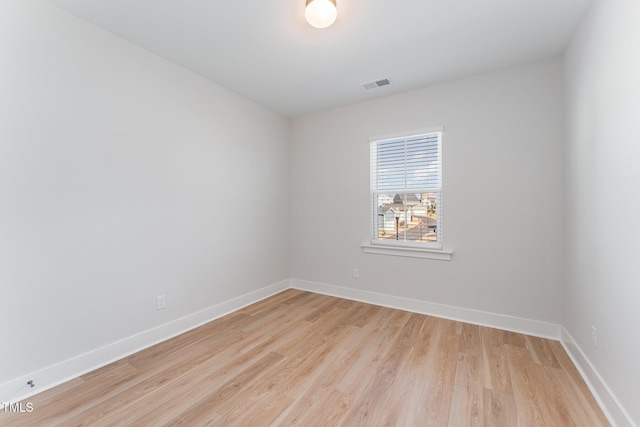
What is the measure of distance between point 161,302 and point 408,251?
9.05ft

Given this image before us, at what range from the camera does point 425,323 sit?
2.93 m

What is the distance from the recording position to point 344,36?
2.27 meters

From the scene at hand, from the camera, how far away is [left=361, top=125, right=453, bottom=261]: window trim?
123 inches

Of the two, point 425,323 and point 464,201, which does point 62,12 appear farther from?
point 425,323

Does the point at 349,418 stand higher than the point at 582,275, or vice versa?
the point at 582,275

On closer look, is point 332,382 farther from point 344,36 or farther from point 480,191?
point 344,36

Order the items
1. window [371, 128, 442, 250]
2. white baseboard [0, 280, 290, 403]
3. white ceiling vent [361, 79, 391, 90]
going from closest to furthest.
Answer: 1. white baseboard [0, 280, 290, 403]
2. white ceiling vent [361, 79, 391, 90]
3. window [371, 128, 442, 250]

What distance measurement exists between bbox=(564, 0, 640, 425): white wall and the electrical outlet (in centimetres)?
334

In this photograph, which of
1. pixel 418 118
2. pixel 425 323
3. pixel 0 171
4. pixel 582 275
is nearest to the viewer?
pixel 0 171

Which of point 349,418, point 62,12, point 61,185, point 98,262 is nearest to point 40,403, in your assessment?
point 98,262

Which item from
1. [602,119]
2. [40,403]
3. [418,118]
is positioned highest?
[418,118]

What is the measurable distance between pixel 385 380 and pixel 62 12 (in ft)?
11.7

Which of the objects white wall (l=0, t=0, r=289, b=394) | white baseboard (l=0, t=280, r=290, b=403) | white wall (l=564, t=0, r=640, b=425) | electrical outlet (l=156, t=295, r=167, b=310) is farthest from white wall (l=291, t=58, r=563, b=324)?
electrical outlet (l=156, t=295, r=167, b=310)

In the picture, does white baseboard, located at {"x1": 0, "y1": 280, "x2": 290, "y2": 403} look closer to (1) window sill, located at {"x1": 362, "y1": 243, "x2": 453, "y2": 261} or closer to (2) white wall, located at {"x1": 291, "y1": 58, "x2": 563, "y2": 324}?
(2) white wall, located at {"x1": 291, "y1": 58, "x2": 563, "y2": 324}
